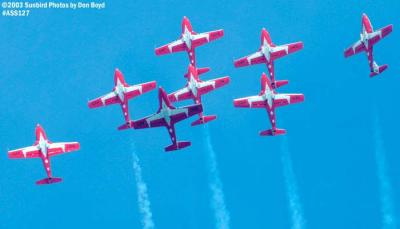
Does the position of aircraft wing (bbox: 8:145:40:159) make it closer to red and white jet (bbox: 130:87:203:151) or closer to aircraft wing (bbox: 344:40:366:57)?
red and white jet (bbox: 130:87:203:151)

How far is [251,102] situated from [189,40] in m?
15.1

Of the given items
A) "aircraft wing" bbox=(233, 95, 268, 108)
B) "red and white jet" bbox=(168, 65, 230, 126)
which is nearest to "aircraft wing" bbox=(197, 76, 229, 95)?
"red and white jet" bbox=(168, 65, 230, 126)

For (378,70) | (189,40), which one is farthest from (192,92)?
(378,70)

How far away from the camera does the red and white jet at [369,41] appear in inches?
6732

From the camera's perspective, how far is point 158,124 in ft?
525

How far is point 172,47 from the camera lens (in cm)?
17275

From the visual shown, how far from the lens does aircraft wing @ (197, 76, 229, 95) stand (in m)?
165

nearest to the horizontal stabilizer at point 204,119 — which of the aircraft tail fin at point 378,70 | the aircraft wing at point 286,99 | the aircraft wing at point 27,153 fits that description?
the aircraft wing at point 286,99

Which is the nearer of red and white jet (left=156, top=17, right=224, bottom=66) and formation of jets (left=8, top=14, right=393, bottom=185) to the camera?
formation of jets (left=8, top=14, right=393, bottom=185)

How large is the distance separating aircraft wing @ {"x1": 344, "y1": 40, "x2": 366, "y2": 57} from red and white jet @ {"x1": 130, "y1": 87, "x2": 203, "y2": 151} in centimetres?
3270

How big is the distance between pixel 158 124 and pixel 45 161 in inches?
729

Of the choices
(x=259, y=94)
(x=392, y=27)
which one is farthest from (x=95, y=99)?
(x=392, y=27)

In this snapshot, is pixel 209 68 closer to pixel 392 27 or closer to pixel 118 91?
pixel 118 91

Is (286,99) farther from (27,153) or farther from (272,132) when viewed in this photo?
(27,153)
